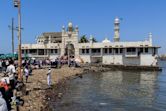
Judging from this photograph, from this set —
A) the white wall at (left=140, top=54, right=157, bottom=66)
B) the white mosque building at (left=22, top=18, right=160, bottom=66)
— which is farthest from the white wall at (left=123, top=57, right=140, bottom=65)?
the white wall at (left=140, top=54, right=157, bottom=66)

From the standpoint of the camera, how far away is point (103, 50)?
8269 cm

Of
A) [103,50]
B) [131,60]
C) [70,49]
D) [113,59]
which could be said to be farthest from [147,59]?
[70,49]

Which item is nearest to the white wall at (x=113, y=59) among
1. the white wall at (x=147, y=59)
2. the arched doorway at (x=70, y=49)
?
the white wall at (x=147, y=59)

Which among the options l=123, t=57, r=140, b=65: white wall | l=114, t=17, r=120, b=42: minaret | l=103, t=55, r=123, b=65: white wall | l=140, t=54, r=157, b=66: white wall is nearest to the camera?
l=140, t=54, r=157, b=66: white wall

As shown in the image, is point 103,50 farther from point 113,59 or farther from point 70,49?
point 70,49

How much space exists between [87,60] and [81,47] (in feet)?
11.6

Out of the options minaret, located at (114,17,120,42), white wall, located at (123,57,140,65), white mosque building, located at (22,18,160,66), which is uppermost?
minaret, located at (114,17,120,42)

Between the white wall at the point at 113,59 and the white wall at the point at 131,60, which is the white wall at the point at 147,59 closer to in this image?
the white wall at the point at 131,60

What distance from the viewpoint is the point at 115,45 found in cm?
8125

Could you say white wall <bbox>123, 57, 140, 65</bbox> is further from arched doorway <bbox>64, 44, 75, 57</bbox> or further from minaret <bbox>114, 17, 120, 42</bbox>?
arched doorway <bbox>64, 44, 75, 57</bbox>

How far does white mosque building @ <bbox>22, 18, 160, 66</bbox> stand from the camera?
7694 cm

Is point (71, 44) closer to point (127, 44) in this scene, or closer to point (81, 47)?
point (81, 47)

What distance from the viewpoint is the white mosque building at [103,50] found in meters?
76.9

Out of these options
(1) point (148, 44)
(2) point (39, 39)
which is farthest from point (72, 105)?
(2) point (39, 39)
